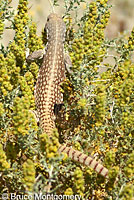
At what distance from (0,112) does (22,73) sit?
1033mm

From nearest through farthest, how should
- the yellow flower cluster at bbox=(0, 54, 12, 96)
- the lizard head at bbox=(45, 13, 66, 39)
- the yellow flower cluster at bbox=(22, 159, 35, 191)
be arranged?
the yellow flower cluster at bbox=(22, 159, 35, 191) → the yellow flower cluster at bbox=(0, 54, 12, 96) → the lizard head at bbox=(45, 13, 66, 39)

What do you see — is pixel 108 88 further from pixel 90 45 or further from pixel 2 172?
pixel 2 172

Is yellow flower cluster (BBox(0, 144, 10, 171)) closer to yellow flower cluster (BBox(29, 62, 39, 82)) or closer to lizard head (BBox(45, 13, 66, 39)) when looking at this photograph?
yellow flower cluster (BBox(29, 62, 39, 82))

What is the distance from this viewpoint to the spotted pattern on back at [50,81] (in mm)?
3684

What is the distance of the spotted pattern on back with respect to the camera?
3.68 metres

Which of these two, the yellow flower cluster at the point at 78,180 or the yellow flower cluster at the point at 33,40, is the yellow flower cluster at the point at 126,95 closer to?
the yellow flower cluster at the point at 78,180

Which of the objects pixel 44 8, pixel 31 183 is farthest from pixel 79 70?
pixel 44 8

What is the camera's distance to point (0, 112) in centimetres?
265

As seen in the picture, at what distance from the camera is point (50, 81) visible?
380 centimetres

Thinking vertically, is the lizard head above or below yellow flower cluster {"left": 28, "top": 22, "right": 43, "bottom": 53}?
above

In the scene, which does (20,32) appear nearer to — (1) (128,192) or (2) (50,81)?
(2) (50,81)

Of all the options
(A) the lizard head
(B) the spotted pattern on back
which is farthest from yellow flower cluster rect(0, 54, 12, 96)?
(A) the lizard head

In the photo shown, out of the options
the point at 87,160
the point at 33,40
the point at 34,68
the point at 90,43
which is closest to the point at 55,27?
the point at 33,40

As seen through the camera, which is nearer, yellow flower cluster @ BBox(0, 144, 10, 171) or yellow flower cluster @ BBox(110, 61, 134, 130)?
yellow flower cluster @ BBox(0, 144, 10, 171)
